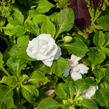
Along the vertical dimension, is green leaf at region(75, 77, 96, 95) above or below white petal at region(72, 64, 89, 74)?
below

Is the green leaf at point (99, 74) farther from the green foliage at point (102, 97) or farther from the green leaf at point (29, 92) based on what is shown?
the green leaf at point (29, 92)

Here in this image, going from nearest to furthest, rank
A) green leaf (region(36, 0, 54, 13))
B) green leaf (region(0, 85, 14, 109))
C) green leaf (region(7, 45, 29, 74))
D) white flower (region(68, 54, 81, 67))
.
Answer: green leaf (region(0, 85, 14, 109)) < green leaf (region(7, 45, 29, 74)) < white flower (region(68, 54, 81, 67)) < green leaf (region(36, 0, 54, 13))

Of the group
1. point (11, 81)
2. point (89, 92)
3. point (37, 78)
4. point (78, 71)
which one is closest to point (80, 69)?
point (78, 71)

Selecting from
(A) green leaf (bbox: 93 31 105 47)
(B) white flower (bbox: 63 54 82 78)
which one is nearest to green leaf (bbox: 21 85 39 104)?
(B) white flower (bbox: 63 54 82 78)

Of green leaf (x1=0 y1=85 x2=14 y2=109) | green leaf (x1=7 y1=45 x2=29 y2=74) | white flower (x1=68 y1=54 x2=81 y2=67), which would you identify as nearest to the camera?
green leaf (x1=0 y1=85 x2=14 y2=109)

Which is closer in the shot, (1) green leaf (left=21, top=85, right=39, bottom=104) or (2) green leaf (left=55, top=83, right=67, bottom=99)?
(1) green leaf (left=21, top=85, right=39, bottom=104)

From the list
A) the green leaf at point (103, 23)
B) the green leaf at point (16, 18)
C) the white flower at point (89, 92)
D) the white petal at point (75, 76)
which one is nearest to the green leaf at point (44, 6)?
the green leaf at point (16, 18)

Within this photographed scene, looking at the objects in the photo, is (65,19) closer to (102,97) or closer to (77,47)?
(77,47)

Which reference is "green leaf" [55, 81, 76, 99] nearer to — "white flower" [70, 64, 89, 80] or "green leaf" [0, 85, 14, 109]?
"white flower" [70, 64, 89, 80]
